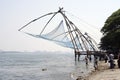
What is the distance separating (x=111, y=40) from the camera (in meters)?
63.4

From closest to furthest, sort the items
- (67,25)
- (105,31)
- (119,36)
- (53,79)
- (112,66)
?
(112,66)
(53,79)
(67,25)
(119,36)
(105,31)

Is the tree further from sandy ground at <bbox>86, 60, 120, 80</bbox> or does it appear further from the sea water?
sandy ground at <bbox>86, 60, 120, 80</bbox>

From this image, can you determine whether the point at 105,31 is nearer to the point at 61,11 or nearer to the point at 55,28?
the point at 55,28

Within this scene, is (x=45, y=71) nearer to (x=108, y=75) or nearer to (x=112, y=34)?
(x=112, y=34)

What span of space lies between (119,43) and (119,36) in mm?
1340

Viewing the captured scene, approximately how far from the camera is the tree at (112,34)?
61853mm

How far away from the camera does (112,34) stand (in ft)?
208

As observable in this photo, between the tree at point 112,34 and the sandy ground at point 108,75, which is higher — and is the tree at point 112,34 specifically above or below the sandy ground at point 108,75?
above

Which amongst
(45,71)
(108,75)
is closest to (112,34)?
(45,71)

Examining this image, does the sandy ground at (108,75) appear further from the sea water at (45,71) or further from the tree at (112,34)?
the tree at (112,34)

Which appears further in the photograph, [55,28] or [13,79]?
[55,28]

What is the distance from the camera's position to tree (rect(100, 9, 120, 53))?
61.9 meters

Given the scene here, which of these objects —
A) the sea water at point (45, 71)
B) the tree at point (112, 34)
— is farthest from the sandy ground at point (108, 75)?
the tree at point (112, 34)

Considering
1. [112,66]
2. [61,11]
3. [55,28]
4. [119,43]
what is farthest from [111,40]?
[112,66]
